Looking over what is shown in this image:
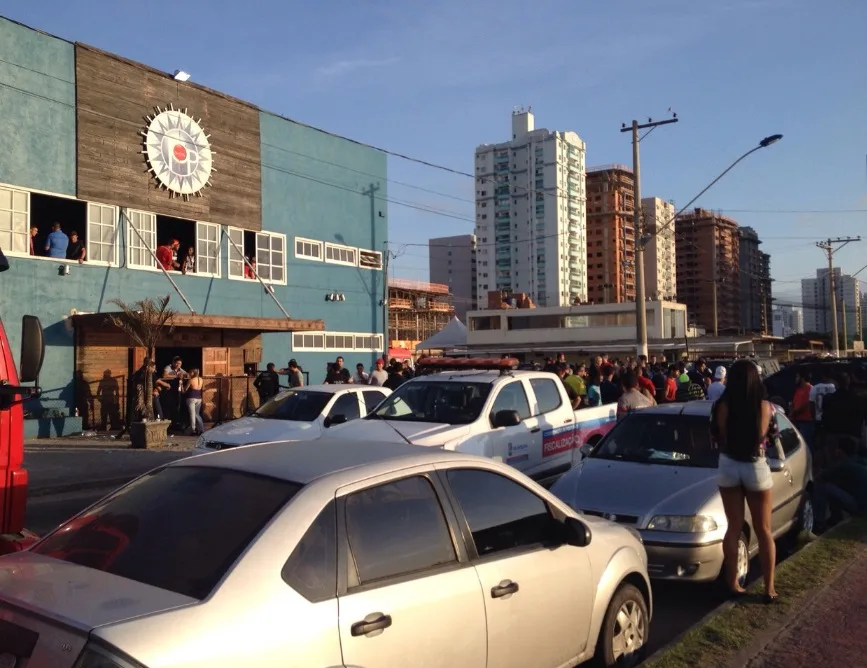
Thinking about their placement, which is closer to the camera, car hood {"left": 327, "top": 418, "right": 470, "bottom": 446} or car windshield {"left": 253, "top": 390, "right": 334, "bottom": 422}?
car hood {"left": 327, "top": 418, "right": 470, "bottom": 446}

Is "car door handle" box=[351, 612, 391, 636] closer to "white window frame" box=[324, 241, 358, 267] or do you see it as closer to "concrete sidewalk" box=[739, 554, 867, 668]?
"concrete sidewalk" box=[739, 554, 867, 668]

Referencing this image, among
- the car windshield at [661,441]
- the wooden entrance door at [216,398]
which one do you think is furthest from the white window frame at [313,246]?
the car windshield at [661,441]

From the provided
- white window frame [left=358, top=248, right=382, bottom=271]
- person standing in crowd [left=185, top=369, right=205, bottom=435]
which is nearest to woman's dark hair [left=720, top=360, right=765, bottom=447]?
person standing in crowd [left=185, top=369, right=205, bottom=435]

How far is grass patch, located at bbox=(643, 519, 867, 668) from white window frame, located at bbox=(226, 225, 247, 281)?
20785mm

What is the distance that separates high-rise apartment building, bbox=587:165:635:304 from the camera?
146000 millimetres

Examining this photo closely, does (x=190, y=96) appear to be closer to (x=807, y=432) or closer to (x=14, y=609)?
(x=807, y=432)

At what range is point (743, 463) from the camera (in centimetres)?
616

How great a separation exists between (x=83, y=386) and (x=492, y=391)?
1471 cm

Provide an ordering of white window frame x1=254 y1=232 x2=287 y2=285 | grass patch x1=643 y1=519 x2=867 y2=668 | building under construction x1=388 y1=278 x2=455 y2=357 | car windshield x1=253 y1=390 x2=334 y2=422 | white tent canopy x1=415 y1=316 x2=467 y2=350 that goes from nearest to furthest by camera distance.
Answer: grass patch x1=643 y1=519 x2=867 y2=668, car windshield x1=253 y1=390 x2=334 y2=422, white window frame x1=254 y1=232 x2=287 y2=285, white tent canopy x1=415 y1=316 x2=467 y2=350, building under construction x1=388 y1=278 x2=455 y2=357

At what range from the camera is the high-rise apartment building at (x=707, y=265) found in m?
147

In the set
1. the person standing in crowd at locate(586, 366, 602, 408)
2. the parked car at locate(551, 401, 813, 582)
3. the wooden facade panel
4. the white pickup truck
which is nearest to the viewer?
the parked car at locate(551, 401, 813, 582)

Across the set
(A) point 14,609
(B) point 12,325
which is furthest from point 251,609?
(B) point 12,325

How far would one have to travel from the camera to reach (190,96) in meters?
24.5

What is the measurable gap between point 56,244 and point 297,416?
38.9 feet
